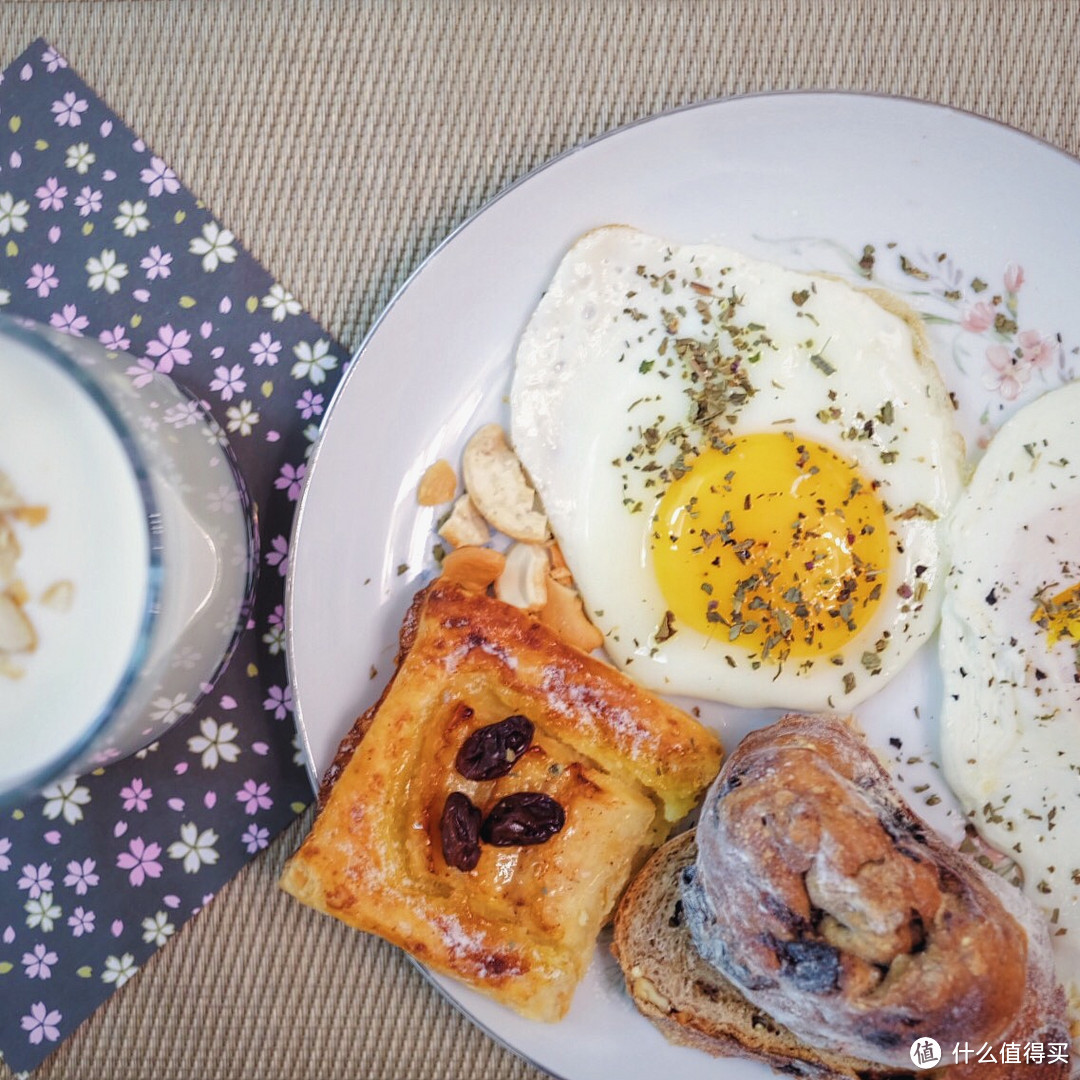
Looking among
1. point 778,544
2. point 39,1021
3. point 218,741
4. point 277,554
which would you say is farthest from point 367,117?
point 39,1021

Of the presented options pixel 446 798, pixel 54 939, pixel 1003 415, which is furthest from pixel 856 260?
pixel 54 939

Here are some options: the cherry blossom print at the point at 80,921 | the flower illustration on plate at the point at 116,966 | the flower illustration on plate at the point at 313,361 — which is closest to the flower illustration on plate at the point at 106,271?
the flower illustration on plate at the point at 313,361

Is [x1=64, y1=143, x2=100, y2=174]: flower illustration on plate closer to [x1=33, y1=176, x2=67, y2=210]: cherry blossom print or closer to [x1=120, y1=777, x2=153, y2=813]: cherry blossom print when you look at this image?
[x1=33, y1=176, x2=67, y2=210]: cherry blossom print

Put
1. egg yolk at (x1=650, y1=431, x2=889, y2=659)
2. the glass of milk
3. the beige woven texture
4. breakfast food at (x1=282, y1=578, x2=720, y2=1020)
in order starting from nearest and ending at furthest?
the glass of milk
breakfast food at (x1=282, y1=578, x2=720, y2=1020)
egg yolk at (x1=650, y1=431, x2=889, y2=659)
the beige woven texture

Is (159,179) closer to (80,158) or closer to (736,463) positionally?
(80,158)

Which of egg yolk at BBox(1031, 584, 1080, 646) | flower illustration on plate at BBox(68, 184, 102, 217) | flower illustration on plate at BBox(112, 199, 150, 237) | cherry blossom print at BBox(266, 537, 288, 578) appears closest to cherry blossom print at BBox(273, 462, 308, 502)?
cherry blossom print at BBox(266, 537, 288, 578)
